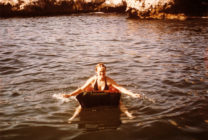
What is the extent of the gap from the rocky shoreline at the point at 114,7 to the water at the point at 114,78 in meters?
11.6

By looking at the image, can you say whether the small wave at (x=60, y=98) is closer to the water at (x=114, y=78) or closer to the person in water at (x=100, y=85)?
the water at (x=114, y=78)

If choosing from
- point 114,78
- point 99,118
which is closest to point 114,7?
point 114,78

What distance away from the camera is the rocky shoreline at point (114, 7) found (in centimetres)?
2540

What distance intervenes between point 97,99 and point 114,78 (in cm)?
333

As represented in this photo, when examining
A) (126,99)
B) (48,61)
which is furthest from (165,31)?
(126,99)

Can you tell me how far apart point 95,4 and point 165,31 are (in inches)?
1090

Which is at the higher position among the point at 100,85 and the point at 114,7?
the point at 114,7

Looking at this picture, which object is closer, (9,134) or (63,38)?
(9,134)

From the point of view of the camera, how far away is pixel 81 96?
Answer: 5.42 metres

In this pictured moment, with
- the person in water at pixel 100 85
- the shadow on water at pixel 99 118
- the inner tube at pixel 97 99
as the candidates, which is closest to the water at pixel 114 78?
the shadow on water at pixel 99 118

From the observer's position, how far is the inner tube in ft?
17.6

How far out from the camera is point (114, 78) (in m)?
8.73

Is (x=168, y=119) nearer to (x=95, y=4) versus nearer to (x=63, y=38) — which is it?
(x=63, y=38)

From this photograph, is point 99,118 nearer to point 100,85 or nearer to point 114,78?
point 100,85
